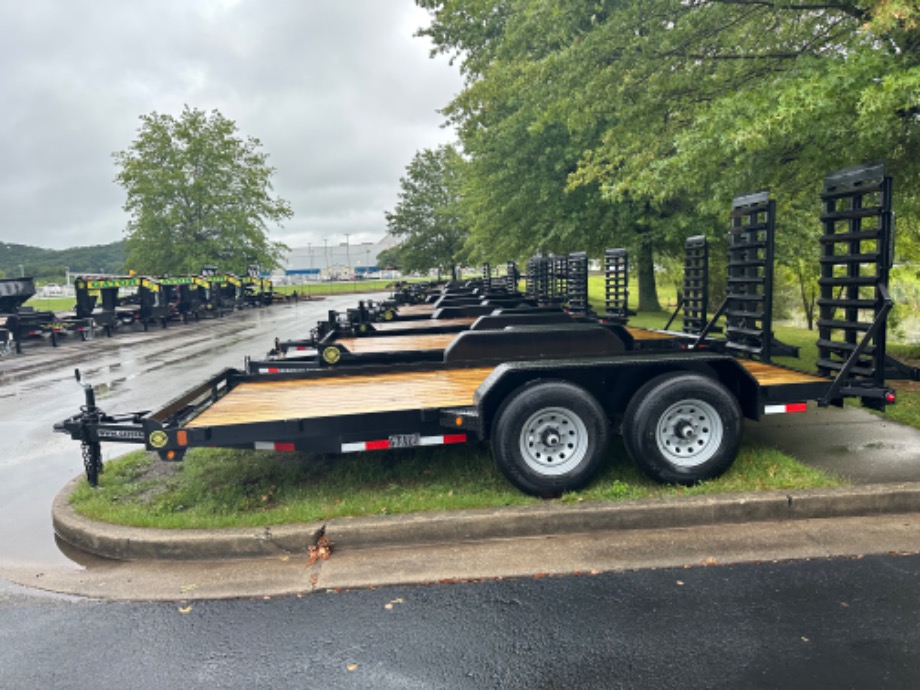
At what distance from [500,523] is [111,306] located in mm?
22077

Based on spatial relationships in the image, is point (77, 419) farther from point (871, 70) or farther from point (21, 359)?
point (21, 359)

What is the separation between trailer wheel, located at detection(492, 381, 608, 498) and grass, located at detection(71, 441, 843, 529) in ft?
0.47

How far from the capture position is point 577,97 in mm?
8672

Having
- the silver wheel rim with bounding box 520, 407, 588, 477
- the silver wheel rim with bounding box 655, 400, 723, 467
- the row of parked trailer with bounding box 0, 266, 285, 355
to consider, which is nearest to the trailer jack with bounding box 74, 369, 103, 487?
the silver wheel rim with bounding box 520, 407, 588, 477

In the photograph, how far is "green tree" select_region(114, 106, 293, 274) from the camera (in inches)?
1496

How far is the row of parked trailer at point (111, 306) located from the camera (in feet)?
61.5

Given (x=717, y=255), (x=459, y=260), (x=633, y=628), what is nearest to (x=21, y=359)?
(x=633, y=628)

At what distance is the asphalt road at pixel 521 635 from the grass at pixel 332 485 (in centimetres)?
84

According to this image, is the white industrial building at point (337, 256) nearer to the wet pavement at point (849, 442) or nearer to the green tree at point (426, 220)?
the green tree at point (426, 220)

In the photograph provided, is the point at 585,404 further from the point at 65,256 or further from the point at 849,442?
the point at 65,256

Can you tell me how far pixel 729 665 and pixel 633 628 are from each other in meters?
0.47

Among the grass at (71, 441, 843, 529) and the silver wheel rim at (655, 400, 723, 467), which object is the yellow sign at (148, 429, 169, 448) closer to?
the grass at (71, 441, 843, 529)

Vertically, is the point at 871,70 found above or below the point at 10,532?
above

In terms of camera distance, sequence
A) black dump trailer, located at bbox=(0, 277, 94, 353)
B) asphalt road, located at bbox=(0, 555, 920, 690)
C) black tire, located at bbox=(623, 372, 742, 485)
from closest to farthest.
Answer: asphalt road, located at bbox=(0, 555, 920, 690), black tire, located at bbox=(623, 372, 742, 485), black dump trailer, located at bbox=(0, 277, 94, 353)
